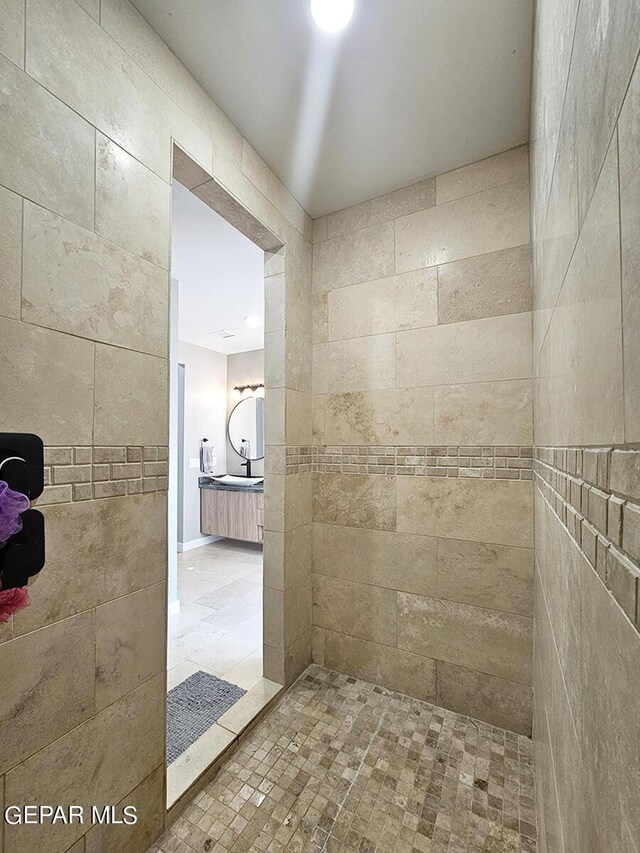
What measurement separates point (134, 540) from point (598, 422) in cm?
115

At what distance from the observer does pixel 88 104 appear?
3.22 feet

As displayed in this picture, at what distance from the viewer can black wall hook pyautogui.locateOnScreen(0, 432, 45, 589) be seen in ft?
2.61

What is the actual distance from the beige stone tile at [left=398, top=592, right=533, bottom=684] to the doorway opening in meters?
0.74

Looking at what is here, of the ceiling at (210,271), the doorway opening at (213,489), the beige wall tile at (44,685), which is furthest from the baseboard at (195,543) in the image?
the beige wall tile at (44,685)

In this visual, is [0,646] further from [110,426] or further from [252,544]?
[252,544]

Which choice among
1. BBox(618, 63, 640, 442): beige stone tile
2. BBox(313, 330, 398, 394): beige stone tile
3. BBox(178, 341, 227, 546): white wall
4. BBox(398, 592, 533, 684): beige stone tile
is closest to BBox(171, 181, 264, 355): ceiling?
BBox(178, 341, 227, 546): white wall

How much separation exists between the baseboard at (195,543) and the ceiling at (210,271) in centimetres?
250

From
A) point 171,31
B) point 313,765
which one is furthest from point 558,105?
point 313,765

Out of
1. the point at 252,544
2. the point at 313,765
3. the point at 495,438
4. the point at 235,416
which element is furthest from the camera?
the point at 235,416

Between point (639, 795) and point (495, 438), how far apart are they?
148cm

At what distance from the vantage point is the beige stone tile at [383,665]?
1720mm

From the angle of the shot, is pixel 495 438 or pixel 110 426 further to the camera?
pixel 495 438

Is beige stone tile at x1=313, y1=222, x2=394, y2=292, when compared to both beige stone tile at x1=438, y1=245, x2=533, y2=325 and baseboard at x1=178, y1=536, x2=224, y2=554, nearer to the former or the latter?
beige stone tile at x1=438, y1=245, x2=533, y2=325

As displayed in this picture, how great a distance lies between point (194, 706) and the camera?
1.68 meters
